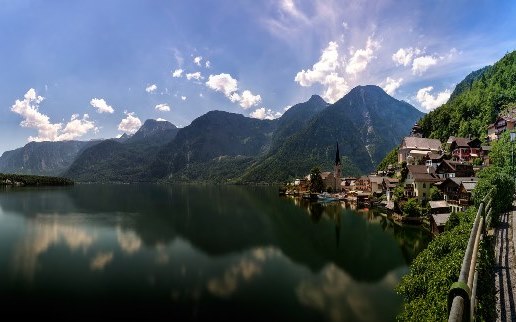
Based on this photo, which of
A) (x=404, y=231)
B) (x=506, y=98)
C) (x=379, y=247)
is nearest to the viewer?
(x=379, y=247)

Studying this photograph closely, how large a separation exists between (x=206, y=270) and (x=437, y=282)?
31930 millimetres

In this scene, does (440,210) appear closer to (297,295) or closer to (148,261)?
(297,295)

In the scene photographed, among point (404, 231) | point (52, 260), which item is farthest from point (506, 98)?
point (52, 260)

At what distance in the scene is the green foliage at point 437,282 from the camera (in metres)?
15.3

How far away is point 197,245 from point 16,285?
28.3 m

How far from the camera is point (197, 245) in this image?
59750 millimetres

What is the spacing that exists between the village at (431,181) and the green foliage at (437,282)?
33287mm

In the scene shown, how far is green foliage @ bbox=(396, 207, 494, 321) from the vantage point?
50.1 ft

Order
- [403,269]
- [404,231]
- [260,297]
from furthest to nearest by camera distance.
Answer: [404,231] → [403,269] → [260,297]

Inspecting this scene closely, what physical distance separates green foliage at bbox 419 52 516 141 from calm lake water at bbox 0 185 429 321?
239 feet

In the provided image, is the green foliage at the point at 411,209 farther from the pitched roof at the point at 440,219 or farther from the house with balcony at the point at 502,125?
the house with balcony at the point at 502,125

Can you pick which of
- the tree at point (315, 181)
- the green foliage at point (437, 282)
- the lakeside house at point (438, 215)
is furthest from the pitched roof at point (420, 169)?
the tree at point (315, 181)

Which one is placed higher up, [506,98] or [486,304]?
[506,98]

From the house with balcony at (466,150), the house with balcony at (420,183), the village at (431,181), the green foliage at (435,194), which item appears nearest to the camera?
the village at (431,181)
